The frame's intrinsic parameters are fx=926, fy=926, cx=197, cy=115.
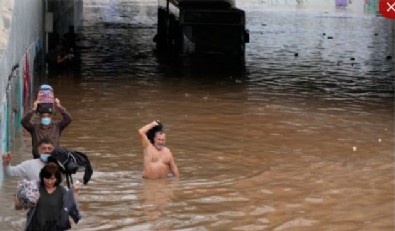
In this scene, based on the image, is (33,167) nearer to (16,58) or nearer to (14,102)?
(14,102)

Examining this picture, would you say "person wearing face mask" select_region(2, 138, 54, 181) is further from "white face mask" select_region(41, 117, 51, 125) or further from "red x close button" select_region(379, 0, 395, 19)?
"red x close button" select_region(379, 0, 395, 19)

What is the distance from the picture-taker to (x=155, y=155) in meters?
12.4

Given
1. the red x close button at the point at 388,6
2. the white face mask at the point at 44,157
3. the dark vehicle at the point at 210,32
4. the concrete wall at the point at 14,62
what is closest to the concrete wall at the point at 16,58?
the concrete wall at the point at 14,62

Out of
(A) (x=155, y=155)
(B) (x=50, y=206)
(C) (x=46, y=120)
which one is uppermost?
(C) (x=46, y=120)

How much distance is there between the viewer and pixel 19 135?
51.6ft

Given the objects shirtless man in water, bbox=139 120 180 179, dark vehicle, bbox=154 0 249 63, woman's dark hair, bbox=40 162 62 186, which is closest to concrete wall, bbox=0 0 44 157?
shirtless man in water, bbox=139 120 180 179

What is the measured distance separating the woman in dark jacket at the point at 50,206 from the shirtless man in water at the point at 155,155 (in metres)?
4.35

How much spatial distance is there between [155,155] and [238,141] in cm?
407

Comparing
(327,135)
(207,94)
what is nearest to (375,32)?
(207,94)

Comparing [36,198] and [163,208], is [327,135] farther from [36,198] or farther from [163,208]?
[36,198]

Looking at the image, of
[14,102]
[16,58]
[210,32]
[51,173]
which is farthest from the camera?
[210,32]

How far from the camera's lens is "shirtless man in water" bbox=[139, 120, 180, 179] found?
1230 cm

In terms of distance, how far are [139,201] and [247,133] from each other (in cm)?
608

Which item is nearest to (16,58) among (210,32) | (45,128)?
(45,128)
